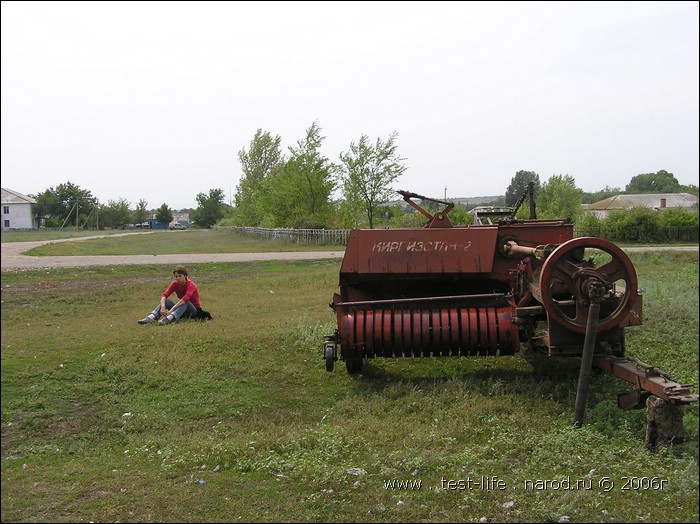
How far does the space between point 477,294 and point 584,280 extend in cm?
205

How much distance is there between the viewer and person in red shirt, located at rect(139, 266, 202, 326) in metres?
11.3

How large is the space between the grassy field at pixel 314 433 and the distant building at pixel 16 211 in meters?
0.40

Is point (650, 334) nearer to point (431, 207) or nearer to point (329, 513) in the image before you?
point (431, 207)

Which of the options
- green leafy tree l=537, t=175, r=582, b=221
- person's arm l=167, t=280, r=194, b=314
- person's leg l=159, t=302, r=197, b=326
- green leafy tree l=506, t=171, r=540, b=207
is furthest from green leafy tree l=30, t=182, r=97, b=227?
green leafy tree l=537, t=175, r=582, b=221

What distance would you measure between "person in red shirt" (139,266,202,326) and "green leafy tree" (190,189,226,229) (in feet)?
353

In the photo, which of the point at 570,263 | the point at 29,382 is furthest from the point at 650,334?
the point at 29,382

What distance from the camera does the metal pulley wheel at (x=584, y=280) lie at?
18.6ft

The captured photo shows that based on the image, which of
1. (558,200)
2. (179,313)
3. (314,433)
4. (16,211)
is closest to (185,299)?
(179,313)

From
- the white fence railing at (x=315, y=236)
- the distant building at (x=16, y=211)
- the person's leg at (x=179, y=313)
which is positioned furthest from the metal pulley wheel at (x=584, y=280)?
the white fence railing at (x=315, y=236)

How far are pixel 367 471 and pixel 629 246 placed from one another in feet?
25.1

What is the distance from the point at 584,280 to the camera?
18.6ft

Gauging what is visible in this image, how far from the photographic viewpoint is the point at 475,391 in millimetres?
6668

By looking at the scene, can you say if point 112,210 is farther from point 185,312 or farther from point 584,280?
point 584,280

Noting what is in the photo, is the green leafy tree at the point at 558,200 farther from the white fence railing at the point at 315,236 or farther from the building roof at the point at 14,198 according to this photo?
the white fence railing at the point at 315,236
